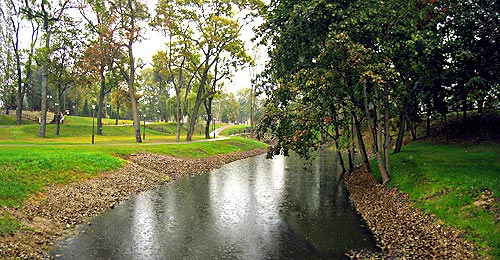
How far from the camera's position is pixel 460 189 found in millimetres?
13398

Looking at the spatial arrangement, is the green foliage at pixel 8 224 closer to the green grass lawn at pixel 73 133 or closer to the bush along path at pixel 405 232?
the bush along path at pixel 405 232

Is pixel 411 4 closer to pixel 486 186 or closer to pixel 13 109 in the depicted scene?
pixel 486 186

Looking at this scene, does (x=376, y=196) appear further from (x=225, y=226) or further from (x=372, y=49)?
(x=225, y=226)

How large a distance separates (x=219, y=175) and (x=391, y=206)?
16.1 metres

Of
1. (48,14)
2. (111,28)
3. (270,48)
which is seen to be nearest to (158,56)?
(111,28)

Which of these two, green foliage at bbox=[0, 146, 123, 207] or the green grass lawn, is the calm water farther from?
the green grass lawn

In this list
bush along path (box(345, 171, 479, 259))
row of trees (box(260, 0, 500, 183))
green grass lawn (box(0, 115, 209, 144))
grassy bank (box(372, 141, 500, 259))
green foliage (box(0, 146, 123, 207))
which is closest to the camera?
bush along path (box(345, 171, 479, 259))

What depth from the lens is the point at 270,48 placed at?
70.4 feet

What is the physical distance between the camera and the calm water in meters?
11.3

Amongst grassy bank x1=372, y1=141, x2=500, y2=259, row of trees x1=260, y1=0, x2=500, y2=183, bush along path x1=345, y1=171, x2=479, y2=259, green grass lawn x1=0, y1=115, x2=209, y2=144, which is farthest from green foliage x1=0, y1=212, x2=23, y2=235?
green grass lawn x1=0, y1=115, x2=209, y2=144

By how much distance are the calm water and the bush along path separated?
25.3 inches

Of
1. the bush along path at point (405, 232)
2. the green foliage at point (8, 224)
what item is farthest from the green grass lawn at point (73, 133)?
the bush along path at point (405, 232)

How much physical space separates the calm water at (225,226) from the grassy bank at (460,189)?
3061 millimetres

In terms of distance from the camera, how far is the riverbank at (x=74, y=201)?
10.8 m
